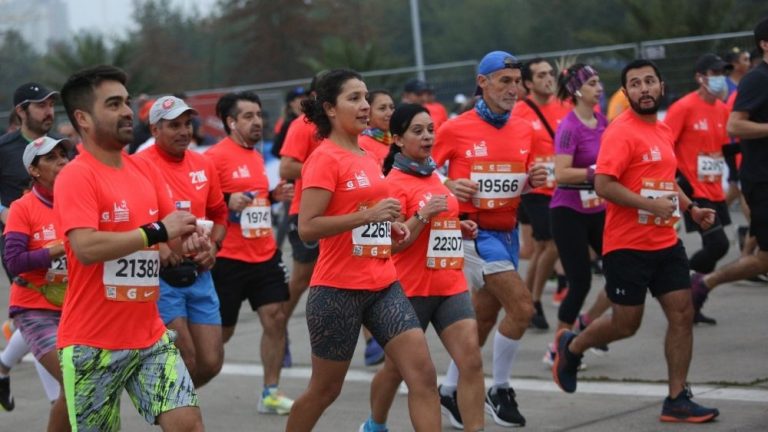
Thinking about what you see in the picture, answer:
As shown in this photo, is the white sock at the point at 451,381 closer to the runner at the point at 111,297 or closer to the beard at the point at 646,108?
the beard at the point at 646,108

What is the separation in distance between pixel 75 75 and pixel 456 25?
4201cm

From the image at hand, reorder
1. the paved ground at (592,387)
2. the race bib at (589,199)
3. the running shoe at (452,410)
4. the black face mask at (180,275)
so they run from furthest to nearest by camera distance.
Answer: the race bib at (589,199) → the running shoe at (452,410) → the paved ground at (592,387) → the black face mask at (180,275)

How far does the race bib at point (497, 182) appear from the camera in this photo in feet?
24.3

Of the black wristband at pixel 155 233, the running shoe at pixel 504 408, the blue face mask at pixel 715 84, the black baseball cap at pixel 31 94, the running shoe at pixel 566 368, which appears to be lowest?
the running shoe at pixel 504 408

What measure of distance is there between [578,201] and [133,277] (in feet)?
14.7

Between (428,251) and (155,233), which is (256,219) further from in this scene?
(155,233)

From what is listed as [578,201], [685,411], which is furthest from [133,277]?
[578,201]

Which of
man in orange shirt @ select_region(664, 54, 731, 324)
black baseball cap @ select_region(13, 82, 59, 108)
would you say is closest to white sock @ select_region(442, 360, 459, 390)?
black baseball cap @ select_region(13, 82, 59, 108)

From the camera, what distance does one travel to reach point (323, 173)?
591 cm

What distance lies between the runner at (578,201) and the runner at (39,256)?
11.1ft

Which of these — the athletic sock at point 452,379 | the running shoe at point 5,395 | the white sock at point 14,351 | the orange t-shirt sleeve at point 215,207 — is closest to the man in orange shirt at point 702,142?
the athletic sock at point 452,379

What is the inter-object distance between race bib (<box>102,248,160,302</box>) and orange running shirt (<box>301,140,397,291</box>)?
97 centimetres

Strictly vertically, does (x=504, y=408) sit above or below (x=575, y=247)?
below

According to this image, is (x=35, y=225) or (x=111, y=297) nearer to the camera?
(x=111, y=297)
